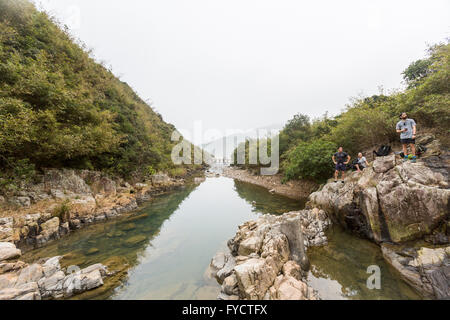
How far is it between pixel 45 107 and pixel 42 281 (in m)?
9.14

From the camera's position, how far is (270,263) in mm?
4258

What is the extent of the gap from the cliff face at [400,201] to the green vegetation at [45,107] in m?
15.0

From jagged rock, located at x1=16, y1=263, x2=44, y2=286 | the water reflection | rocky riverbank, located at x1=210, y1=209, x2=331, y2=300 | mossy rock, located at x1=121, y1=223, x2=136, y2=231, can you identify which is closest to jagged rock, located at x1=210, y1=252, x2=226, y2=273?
rocky riverbank, located at x1=210, y1=209, x2=331, y2=300

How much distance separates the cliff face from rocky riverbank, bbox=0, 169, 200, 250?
45.8 ft

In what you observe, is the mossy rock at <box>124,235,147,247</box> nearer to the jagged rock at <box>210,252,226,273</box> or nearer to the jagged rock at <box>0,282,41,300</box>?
the jagged rock at <box>0,282,41,300</box>

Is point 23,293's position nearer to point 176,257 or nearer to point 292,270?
point 176,257

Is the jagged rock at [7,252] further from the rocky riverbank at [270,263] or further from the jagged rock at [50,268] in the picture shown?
the rocky riverbank at [270,263]

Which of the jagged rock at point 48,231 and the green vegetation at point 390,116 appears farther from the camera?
the green vegetation at point 390,116

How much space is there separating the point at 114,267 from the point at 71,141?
25.7 ft

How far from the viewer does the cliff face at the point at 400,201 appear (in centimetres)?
445

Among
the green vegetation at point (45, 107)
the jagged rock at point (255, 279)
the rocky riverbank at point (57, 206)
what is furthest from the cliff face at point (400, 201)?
the green vegetation at point (45, 107)

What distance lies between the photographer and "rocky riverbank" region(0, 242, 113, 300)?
149 inches
